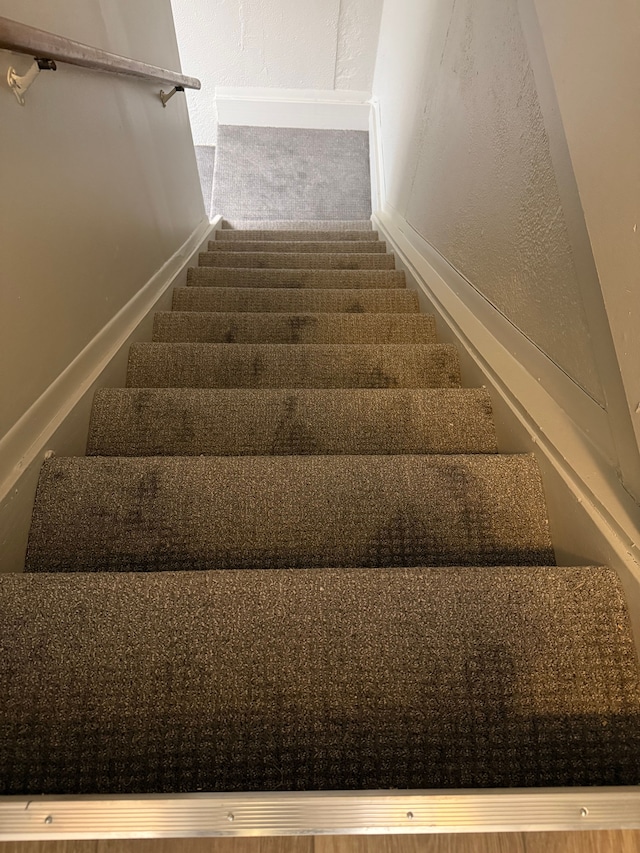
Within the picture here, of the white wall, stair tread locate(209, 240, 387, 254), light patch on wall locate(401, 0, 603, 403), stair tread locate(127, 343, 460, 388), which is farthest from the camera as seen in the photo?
stair tread locate(209, 240, 387, 254)

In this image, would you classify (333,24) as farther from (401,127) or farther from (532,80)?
(532,80)

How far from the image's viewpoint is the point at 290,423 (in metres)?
1.14

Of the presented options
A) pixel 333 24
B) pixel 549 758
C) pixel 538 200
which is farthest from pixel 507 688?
pixel 333 24

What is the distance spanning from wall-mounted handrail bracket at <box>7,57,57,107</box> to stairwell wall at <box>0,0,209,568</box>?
15 millimetres

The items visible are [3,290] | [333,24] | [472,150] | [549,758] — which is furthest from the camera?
[333,24]

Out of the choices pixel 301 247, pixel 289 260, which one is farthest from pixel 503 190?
pixel 301 247

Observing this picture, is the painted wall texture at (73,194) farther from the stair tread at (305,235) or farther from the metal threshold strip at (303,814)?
the stair tread at (305,235)

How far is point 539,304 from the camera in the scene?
1.06m

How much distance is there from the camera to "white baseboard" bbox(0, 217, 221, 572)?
2.87 feet

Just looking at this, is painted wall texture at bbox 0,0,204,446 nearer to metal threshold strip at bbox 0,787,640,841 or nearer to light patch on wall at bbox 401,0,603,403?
metal threshold strip at bbox 0,787,640,841

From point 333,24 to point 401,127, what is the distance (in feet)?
5.35

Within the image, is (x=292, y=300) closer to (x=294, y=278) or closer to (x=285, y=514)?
(x=294, y=278)

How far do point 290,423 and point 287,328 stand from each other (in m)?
0.60

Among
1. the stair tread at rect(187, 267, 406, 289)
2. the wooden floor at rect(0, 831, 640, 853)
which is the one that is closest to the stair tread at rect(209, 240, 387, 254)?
the stair tread at rect(187, 267, 406, 289)
